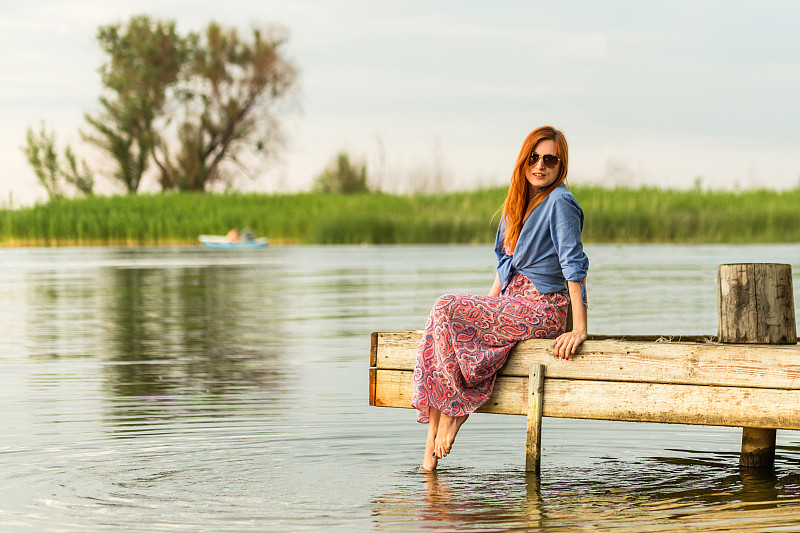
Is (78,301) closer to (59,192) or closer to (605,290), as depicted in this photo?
(605,290)

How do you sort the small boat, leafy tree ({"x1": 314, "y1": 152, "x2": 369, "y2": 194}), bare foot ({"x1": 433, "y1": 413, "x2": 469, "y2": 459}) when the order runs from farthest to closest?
leafy tree ({"x1": 314, "y1": 152, "x2": 369, "y2": 194}) → the small boat → bare foot ({"x1": 433, "y1": 413, "x2": 469, "y2": 459})

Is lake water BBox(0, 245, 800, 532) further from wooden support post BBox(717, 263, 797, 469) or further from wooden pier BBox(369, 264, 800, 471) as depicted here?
wooden support post BBox(717, 263, 797, 469)

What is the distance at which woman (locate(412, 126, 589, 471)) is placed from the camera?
17.4ft

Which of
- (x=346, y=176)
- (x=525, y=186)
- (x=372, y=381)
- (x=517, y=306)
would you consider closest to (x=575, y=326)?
(x=517, y=306)

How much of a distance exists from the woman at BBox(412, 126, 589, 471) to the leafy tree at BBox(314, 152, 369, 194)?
4802 cm

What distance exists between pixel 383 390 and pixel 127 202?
38.4 m

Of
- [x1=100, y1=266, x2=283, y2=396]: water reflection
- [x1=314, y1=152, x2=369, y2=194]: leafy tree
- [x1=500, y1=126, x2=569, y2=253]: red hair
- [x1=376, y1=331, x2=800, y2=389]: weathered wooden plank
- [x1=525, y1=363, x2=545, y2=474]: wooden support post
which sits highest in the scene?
[x1=314, y1=152, x2=369, y2=194]: leafy tree

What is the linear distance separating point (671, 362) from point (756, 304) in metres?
0.44

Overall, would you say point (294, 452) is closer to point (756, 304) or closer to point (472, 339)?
point (472, 339)

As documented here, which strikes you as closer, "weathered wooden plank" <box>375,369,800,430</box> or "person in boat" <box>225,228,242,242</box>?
"weathered wooden plank" <box>375,369,800,430</box>

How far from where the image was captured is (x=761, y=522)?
4.55 meters

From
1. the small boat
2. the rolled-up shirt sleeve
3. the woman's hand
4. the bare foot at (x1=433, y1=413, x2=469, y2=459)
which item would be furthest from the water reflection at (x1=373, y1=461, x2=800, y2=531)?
the small boat

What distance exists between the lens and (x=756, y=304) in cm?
511

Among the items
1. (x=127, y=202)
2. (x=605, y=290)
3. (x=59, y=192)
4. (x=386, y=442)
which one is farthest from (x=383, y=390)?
(x=59, y=192)
